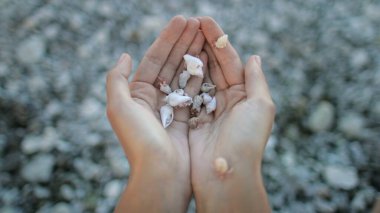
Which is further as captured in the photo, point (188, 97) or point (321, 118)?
point (321, 118)

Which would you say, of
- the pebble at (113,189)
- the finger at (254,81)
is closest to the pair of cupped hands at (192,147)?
the finger at (254,81)

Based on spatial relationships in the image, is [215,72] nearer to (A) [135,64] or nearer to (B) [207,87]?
(B) [207,87]

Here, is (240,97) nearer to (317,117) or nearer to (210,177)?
(210,177)

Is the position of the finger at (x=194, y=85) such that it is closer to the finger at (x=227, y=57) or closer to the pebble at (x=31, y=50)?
the finger at (x=227, y=57)

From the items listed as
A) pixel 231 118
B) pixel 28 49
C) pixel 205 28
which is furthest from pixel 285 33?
pixel 28 49

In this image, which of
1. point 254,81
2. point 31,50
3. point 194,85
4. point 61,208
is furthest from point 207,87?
point 31,50
